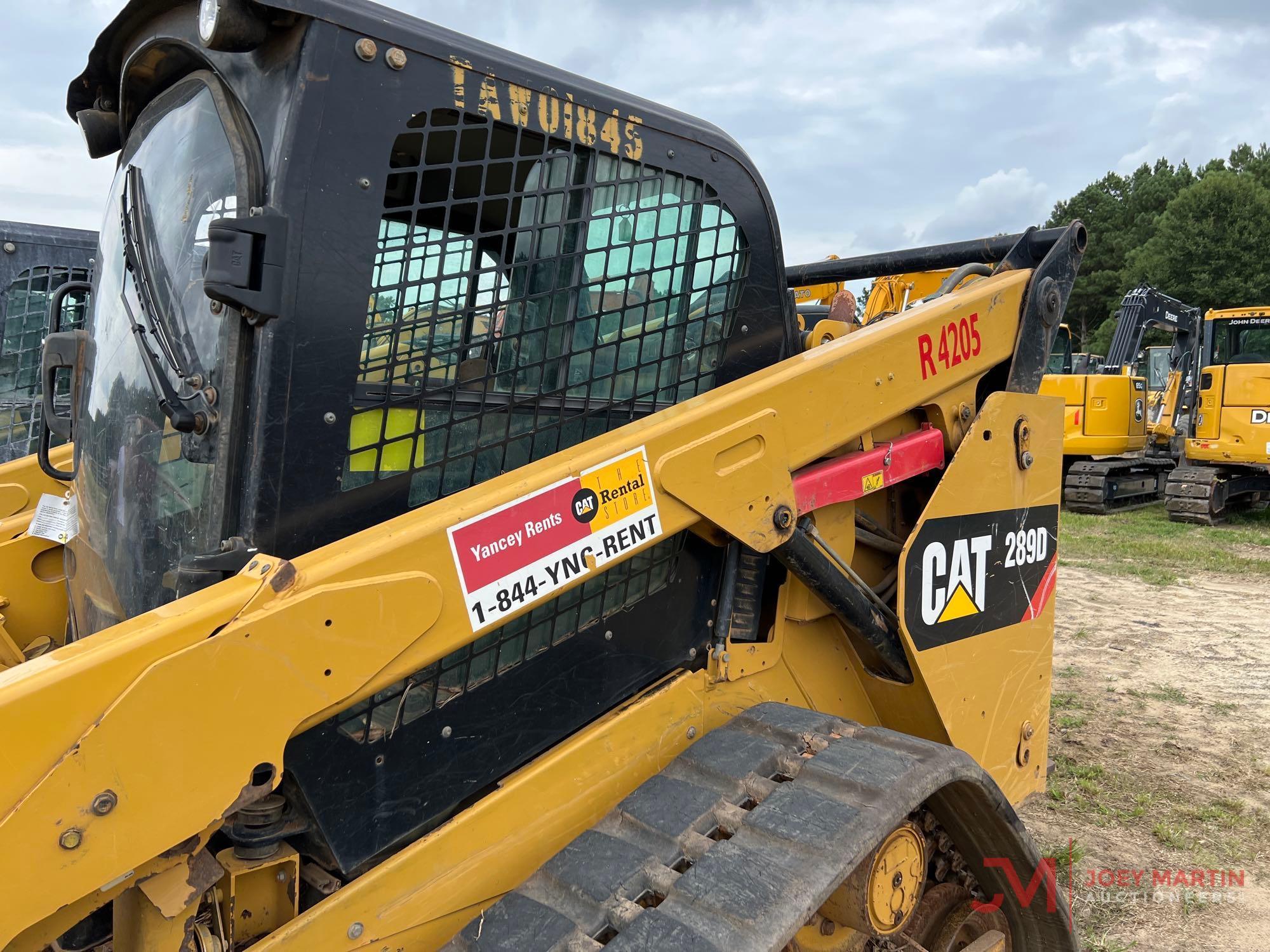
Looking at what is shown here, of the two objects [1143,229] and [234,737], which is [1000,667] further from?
[1143,229]

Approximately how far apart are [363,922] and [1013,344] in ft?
7.31

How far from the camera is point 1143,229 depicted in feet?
172

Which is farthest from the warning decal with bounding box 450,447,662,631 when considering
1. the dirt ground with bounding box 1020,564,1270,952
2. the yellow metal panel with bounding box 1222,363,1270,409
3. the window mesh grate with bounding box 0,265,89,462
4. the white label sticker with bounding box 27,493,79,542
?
the yellow metal panel with bounding box 1222,363,1270,409

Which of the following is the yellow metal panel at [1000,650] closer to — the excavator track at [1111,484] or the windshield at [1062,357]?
the excavator track at [1111,484]

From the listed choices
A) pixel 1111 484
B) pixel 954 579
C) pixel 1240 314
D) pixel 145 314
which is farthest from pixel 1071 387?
pixel 145 314

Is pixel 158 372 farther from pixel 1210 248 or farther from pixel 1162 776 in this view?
pixel 1210 248

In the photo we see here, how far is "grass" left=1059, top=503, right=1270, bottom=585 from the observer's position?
10.2 m

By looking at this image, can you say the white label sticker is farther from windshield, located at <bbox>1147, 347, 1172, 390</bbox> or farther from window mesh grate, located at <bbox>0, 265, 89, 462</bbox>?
windshield, located at <bbox>1147, 347, 1172, 390</bbox>

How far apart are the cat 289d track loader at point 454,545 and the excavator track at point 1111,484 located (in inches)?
517

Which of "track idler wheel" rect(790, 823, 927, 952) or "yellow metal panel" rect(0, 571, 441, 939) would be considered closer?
"yellow metal panel" rect(0, 571, 441, 939)

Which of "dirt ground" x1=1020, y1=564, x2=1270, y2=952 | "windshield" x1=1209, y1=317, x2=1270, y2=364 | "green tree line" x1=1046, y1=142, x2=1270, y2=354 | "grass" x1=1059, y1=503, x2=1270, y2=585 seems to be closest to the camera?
"dirt ground" x1=1020, y1=564, x2=1270, y2=952

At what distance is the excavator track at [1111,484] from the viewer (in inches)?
561

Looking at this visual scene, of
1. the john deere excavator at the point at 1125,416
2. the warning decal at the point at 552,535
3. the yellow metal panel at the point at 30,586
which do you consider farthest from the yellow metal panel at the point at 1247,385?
the yellow metal panel at the point at 30,586

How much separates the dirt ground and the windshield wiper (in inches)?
135
